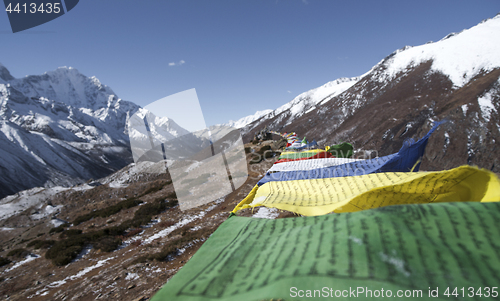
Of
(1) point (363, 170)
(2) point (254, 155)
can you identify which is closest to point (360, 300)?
(1) point (363, 170)

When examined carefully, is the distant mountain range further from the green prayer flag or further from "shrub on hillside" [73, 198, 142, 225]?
the green prayer flag

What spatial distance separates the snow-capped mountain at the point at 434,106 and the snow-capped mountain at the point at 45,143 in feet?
268

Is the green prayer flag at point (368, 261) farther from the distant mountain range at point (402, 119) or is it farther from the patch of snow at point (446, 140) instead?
the patch of snow at point (446, 140)

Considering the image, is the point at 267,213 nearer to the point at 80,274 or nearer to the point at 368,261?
the point at 80,274

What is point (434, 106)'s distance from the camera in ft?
140

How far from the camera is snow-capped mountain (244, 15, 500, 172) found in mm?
30844

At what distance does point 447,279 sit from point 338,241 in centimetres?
52

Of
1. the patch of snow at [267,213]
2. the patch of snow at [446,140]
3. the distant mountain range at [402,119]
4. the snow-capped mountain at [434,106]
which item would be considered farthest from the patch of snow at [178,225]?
the patch of snow at [446,140]

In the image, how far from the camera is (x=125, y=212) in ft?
50.0

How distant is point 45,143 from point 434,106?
389 feet

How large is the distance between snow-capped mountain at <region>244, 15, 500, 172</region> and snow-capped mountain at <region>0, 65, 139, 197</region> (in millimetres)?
81666

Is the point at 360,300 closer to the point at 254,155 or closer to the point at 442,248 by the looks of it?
the point at 442,248

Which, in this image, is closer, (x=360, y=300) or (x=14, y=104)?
(x=360, y=300)

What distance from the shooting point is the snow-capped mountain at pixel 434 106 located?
3084 centimetres
